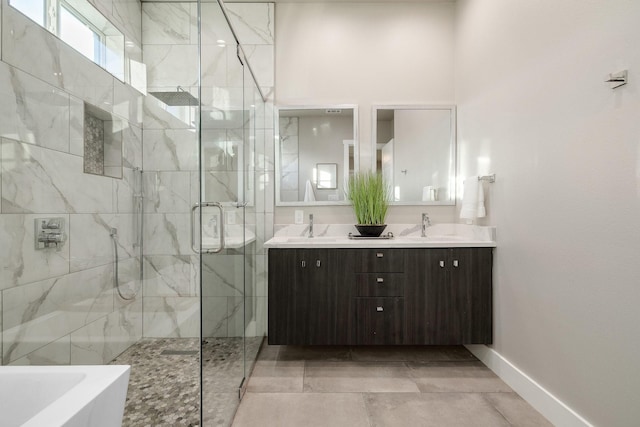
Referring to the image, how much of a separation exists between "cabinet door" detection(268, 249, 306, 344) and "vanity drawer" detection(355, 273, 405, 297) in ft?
1.35

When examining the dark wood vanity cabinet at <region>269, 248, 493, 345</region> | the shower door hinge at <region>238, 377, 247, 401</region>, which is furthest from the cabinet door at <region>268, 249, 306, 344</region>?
the shower door hinge at <region>238, 377, 247, 401</region>

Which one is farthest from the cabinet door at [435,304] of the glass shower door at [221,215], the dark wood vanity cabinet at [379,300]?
the glass shower door at [221,215]

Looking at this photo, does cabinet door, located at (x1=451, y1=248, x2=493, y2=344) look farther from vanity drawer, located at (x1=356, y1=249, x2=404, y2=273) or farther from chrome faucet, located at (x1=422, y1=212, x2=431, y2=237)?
chrome faucet, located at (x1=422, y1=212, x2=431, y2=237)

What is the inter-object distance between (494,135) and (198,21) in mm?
1939

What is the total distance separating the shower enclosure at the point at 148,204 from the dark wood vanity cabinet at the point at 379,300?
0.89 ft

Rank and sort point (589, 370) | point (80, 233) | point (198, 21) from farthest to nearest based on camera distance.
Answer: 1. point (80, 233)
2. point (589, 370)
3. point (198, 21)

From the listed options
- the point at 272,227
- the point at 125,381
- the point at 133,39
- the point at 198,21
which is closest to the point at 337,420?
the point at 125,381

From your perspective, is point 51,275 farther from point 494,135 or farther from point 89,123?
point 494,135

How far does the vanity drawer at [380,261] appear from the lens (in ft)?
7.41

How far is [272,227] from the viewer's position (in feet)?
9.16

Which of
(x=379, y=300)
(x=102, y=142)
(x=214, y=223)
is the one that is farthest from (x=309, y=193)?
(x=102, y=142)

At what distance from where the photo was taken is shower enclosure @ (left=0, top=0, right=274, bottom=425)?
1437mm

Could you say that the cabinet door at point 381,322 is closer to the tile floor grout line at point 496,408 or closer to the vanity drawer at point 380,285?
the vanity drawer at point 380,285

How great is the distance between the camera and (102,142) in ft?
6.82
